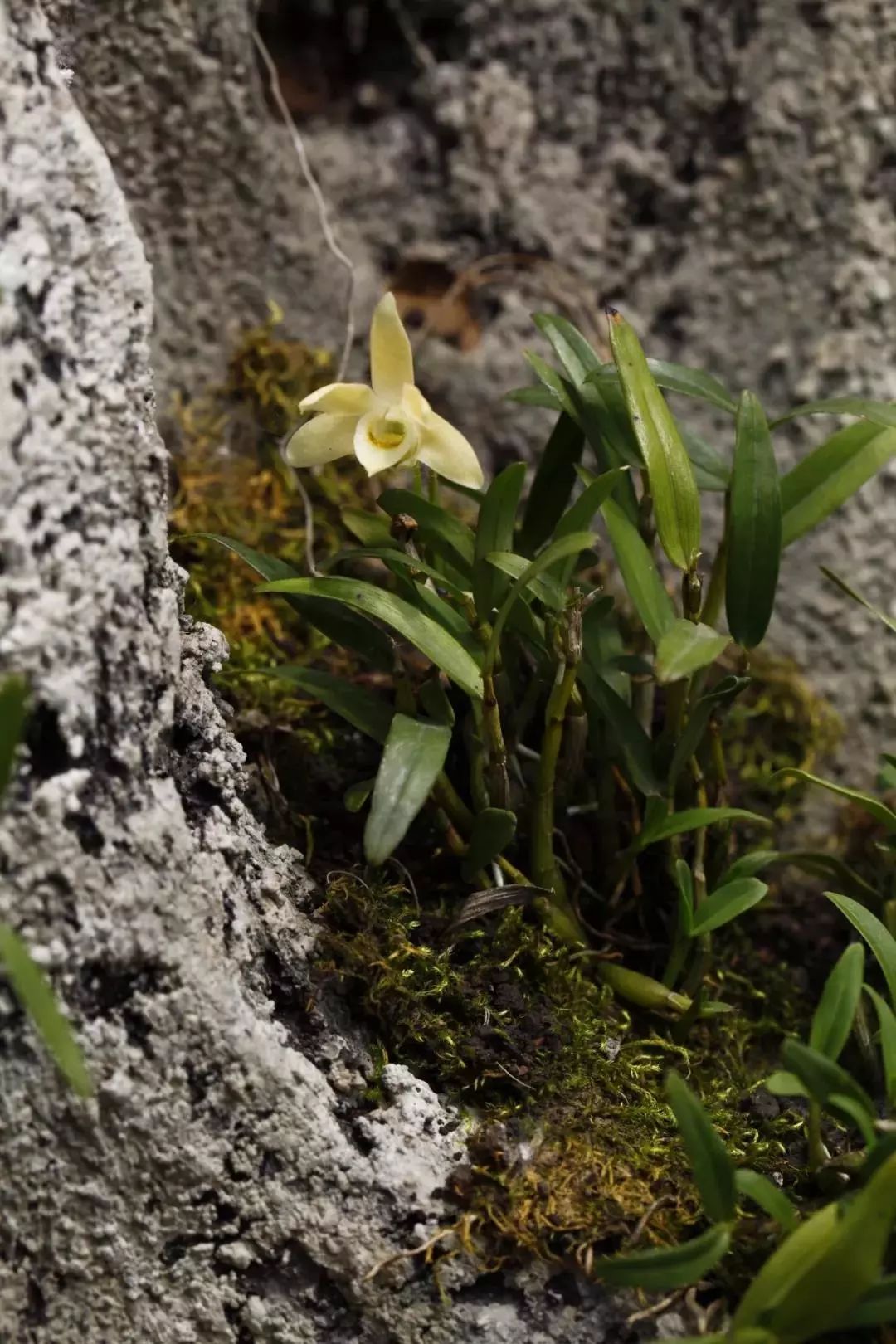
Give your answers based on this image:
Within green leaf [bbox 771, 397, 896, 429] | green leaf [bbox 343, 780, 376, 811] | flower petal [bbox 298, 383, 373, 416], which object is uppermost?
flower petal [bbox 298, 383, 373, 416]

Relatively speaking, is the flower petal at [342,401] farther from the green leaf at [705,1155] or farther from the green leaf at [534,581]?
the green leaf at [705,1155]

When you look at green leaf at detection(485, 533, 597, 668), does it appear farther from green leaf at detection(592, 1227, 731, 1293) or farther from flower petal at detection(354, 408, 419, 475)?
green leaf at detection(592, 1227, 731, 1293)

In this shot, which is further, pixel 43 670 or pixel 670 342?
pixel 670 342

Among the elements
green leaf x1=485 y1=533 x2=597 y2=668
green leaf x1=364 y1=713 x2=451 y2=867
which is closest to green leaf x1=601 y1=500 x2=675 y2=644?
green leaf x1=485 y1=533 x2=597 y2=668

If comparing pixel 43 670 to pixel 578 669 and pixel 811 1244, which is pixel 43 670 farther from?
pixel 811 1244

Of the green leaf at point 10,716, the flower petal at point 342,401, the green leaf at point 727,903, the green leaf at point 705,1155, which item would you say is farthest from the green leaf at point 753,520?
the green leaf at point 10,716

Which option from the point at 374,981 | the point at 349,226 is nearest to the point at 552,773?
the point at 374,981

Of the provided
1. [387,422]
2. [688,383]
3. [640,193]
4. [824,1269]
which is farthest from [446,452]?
[640,193]
